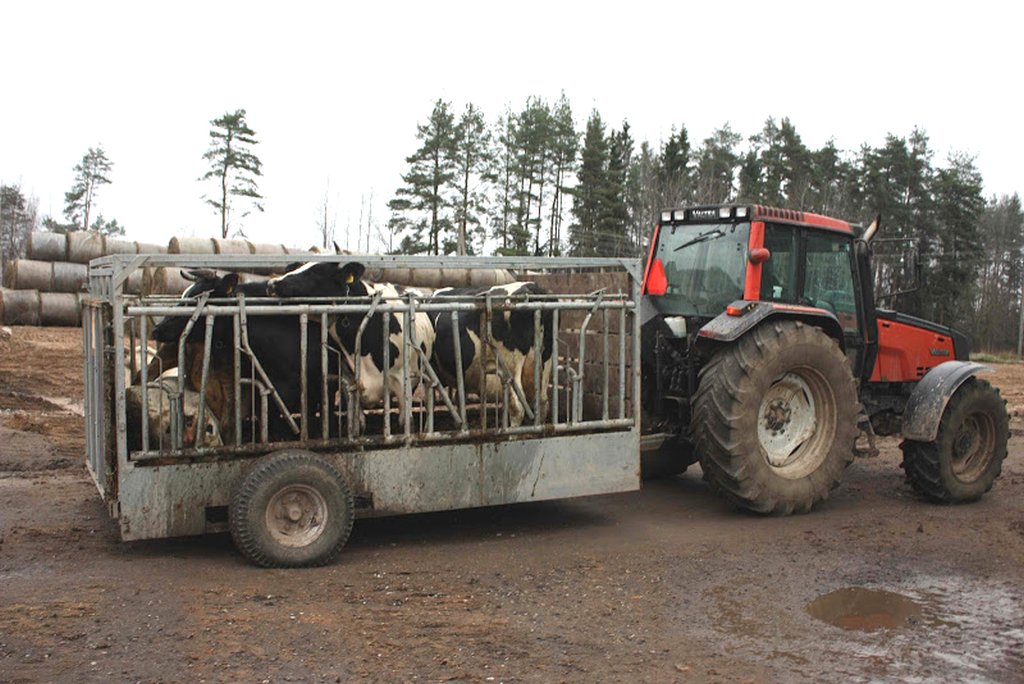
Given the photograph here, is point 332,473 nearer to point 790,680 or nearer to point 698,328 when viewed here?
point 790,680

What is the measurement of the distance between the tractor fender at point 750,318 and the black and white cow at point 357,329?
2.24 m

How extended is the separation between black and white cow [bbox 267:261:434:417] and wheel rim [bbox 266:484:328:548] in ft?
2.68

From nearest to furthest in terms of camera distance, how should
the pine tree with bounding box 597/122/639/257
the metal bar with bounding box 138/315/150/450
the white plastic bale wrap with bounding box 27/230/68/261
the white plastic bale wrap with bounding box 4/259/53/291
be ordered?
the metal bar with bounding box 138/315/150/450, the white plastic bale wrap with bounding box 4/259/53/291, the white plastic bale wrap with bounding box 27/230/68/261, the pine tree with bounding box 597/122/639/257

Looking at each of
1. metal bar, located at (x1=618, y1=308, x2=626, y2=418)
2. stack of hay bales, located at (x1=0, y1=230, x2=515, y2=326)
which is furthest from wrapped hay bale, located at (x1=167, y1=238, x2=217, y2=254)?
metal bar, located at (x1=618, y1=308, x2=626, y2=418)

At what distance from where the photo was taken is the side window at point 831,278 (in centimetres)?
839

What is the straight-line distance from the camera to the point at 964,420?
28.5 feet

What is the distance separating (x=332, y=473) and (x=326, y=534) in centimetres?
38

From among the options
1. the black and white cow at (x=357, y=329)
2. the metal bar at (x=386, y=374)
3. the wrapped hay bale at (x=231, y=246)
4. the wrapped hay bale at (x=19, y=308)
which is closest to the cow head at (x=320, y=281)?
the black and white cow at (x=357, y=329)

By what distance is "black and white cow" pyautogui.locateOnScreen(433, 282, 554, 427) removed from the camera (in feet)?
23.4

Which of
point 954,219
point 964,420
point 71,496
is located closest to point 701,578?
point 964,420

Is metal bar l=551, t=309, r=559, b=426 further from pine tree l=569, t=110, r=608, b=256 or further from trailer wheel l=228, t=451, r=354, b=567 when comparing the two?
pine tree l=569, t=110, r=608, b=256

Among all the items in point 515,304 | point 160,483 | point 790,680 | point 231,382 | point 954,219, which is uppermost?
point 954,219

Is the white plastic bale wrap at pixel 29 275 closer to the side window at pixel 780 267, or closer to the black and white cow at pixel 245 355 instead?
the black and white cow at pixel 245 355

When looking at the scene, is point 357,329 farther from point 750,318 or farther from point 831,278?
point 831,278
